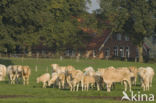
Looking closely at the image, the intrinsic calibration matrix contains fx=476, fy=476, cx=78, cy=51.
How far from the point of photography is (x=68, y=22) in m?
100

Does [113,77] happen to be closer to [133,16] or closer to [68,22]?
[133,16]

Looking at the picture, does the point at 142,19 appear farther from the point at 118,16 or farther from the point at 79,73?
the point at 79,73

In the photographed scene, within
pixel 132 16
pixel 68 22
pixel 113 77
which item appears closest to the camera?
pixel 113 77

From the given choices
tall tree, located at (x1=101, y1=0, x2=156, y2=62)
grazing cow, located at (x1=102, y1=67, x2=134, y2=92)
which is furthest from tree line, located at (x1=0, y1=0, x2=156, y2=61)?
grazing cow, located at (x1=102, y1=67, x2=134, y2=92)

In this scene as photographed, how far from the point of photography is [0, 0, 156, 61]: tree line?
2335 inches

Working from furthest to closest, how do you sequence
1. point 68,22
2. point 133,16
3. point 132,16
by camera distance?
point 68,22, point 132,16, point 133,16

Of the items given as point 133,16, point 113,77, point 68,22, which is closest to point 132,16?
point 133,16

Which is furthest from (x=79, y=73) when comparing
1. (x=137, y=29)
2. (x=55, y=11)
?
(x=55, y=11)

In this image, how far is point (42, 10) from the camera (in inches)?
2456

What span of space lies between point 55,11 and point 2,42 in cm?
3913

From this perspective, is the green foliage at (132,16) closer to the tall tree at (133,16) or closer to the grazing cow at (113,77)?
the tall tree at (133,16)

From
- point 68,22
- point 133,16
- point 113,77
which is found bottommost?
point 113,77

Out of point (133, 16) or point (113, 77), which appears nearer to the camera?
point (113, 77)

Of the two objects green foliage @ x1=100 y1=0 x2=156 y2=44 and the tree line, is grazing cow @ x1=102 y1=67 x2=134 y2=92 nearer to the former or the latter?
the tree line
